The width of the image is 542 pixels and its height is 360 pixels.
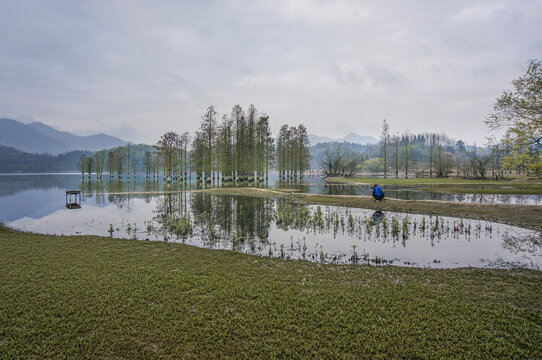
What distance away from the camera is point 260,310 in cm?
544

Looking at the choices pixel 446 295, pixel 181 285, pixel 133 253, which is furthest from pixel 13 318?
pixel 446 295

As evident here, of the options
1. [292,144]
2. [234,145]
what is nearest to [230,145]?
[234,145]

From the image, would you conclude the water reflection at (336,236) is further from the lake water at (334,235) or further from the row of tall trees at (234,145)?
the row of tall trees at (234,145)

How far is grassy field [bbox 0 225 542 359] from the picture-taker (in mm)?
4277

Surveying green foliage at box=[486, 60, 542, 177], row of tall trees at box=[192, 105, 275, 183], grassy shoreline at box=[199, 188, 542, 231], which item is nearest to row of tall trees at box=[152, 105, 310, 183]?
row of tall trees at box=[192, 105, 275, 183]

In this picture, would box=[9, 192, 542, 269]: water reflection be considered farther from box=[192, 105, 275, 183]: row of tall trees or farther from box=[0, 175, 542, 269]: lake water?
box=[192, 105, 275, 183]: row of tall trees

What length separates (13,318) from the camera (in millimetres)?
5141

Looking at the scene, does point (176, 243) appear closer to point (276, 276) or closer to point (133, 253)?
point (133, 253)

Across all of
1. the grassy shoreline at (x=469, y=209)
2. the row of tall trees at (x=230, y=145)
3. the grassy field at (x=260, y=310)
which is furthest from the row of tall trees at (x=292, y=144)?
the grassy field at (x=260, y=310)

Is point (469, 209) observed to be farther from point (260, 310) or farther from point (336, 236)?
point (260, 310)

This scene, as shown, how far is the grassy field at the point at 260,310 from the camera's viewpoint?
4277 millimetres

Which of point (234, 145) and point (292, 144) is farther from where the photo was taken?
point (292, 144)

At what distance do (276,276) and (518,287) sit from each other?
6.56m

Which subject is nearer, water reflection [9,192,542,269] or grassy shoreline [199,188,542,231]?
water reflection [9,192,542,269]
